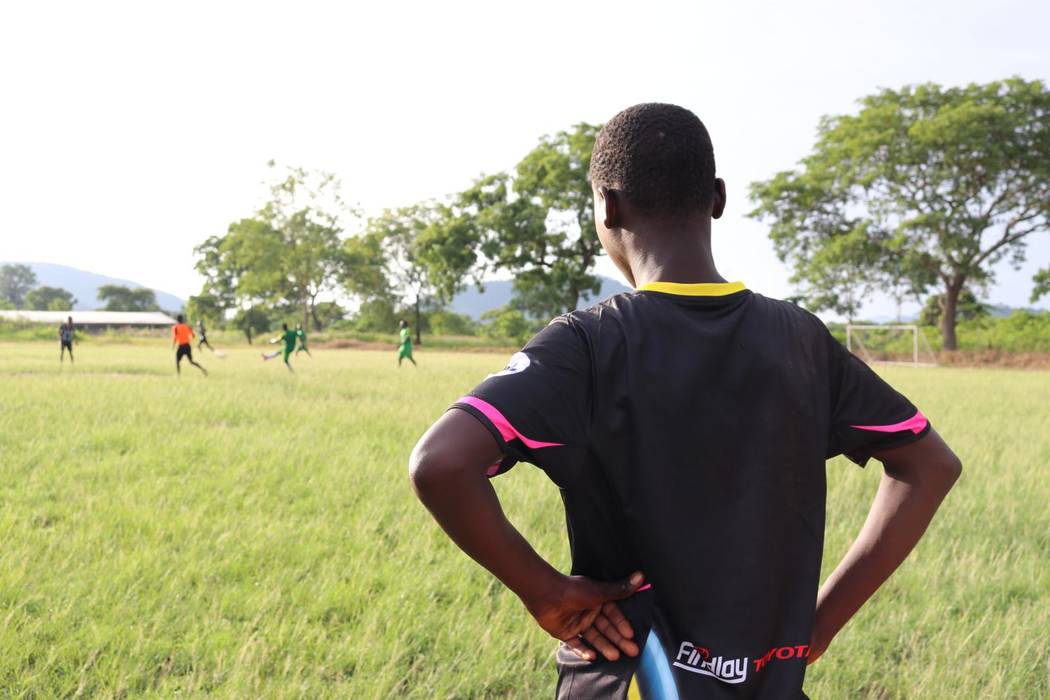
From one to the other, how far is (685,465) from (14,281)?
224 meters

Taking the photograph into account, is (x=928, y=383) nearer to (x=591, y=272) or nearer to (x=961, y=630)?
(x=961, y=630)

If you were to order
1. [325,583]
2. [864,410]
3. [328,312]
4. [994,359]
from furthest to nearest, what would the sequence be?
1. [328,312]
2. [994,359]
3. [325,583]
4. [864,410]

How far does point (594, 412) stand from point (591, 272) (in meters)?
49.2

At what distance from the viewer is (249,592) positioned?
4.41m

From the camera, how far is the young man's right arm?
1.81 meters

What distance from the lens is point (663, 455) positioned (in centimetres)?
149

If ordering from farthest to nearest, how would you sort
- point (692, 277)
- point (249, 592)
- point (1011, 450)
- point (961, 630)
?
point (1011, 450), point (249, 592), point (961, 630), point (692, 277)

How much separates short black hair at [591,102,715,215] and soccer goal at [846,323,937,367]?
39889mm

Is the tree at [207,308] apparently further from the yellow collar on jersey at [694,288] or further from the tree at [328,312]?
the yellow collar on jersey at [694,288]

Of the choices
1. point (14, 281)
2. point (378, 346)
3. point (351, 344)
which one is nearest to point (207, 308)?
point (351, 344)

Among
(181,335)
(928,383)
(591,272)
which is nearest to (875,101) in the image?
(591,272)

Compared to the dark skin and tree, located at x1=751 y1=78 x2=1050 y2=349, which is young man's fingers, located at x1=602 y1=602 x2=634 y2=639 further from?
tree, located at x1=751 y1=78 x2=1050 y2=349

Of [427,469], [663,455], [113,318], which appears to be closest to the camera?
[427,469]

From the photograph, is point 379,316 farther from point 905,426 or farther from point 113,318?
point 905,426
